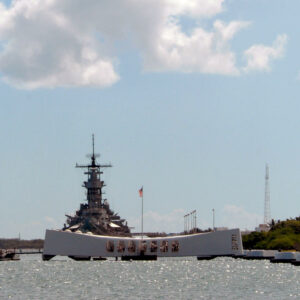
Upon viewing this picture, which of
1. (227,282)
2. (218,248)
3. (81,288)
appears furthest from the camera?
(218,248)

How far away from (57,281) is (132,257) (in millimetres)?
77095

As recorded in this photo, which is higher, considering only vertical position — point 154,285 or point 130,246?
point 130,246

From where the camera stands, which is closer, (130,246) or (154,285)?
(154,285)

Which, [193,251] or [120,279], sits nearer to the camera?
[120,279]

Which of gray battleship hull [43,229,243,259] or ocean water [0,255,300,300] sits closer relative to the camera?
ocean water [0,255,300,300]

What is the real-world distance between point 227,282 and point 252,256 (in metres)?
87.2

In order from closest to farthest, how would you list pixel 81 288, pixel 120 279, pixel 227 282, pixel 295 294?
1. pixel 295 294
2. pixel 81 288
3. pixel 227 282
4. pixel 120 279

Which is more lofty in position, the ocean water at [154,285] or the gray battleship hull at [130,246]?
the gray battleship hull at [130,246]

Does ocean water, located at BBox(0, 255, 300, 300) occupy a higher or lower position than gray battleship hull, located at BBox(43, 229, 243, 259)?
lower

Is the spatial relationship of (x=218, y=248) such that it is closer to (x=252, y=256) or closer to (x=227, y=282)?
(x=252, y=256)

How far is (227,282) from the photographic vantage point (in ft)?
351

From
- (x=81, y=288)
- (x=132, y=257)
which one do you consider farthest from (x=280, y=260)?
(x=81, y=288)

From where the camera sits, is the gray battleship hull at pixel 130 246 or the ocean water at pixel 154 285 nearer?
the ocean water at pixel 154 285

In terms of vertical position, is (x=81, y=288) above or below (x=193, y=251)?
below
